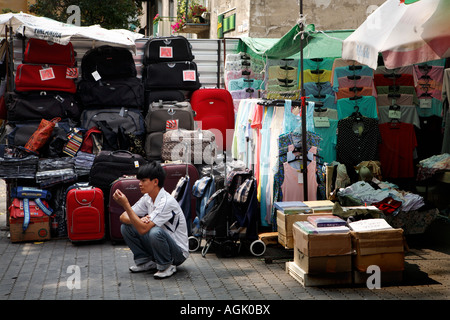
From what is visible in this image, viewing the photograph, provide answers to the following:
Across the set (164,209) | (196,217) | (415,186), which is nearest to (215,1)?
(415,186)

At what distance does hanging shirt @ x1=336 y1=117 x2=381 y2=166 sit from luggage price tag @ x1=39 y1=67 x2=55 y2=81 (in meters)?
4.47

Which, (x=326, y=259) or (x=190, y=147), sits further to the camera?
(x=190, y=147)

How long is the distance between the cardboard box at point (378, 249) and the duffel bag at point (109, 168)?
137 inches

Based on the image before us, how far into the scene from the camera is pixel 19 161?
27.3 feet

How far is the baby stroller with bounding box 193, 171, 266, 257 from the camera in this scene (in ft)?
23.5

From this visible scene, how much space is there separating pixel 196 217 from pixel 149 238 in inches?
63.6

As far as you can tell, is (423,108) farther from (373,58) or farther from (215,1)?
(215,1)

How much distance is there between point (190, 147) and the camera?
8492 millimetres

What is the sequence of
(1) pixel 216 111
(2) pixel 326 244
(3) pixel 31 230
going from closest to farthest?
(2) pixel 326 244 < (3) pixel 31 230 < (1) pixel 216 111

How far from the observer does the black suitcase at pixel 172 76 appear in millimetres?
9820

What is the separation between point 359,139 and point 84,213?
436 centimetres

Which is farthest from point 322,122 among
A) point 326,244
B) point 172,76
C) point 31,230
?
point 31,230

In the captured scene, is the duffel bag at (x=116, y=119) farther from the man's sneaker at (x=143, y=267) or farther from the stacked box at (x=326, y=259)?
the stacked box at (x=326, y=259)

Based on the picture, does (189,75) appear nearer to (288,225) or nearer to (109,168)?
(109,168)
